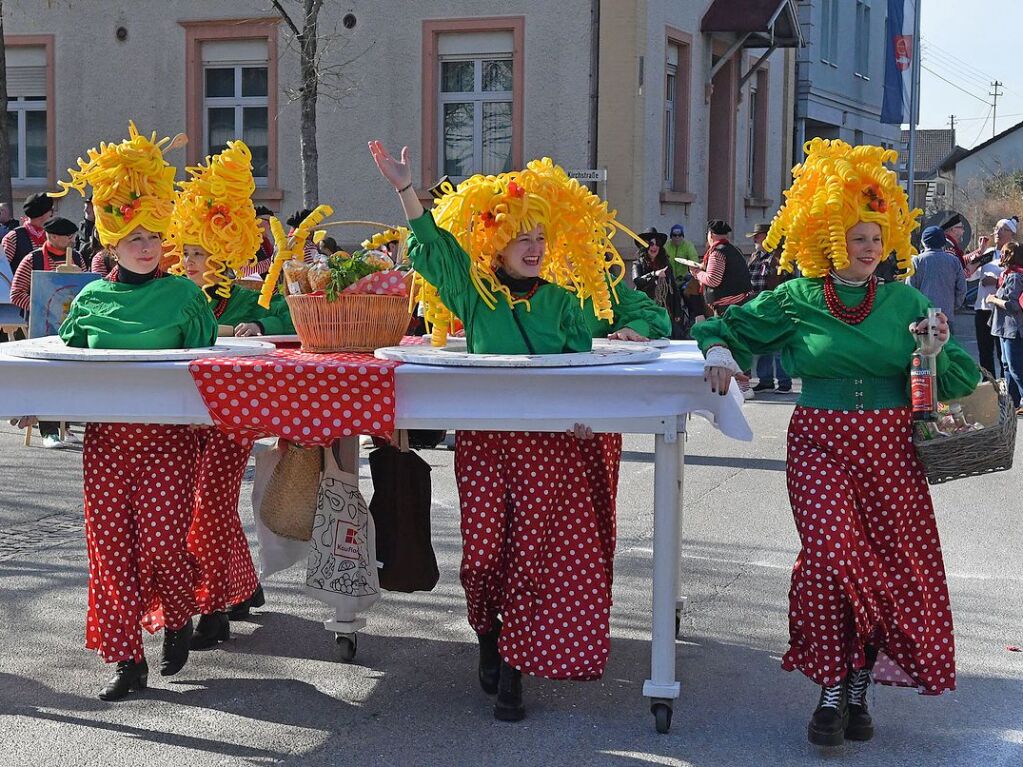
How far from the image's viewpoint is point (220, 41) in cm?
2019

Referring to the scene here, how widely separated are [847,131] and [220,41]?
53.3 feet

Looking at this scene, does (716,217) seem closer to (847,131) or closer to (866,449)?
(847,131)

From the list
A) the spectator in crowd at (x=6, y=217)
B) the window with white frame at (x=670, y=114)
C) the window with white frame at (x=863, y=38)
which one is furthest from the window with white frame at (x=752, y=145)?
the spectator in crowd at (x=6, y=217)

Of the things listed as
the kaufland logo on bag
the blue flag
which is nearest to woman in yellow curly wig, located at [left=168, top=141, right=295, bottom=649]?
the blue flag

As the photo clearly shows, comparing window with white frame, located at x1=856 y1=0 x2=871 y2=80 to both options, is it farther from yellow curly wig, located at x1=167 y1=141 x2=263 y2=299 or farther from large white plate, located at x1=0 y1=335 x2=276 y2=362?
large white plate, located at x1=0 y1=335 x2=276 y2=362

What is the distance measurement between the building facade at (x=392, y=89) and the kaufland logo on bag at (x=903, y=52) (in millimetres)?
9055

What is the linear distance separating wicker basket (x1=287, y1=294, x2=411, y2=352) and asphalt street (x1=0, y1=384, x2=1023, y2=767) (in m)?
1.17

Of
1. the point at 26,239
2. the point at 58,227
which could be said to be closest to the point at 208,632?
the point at 58,227

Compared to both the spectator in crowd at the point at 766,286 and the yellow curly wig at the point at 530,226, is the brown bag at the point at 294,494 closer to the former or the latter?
the yellow curly wig at the point at 530,226

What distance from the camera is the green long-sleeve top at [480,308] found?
4668 mm

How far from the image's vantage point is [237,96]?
66.6 feet

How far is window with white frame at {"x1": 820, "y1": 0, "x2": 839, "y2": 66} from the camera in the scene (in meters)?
29.8

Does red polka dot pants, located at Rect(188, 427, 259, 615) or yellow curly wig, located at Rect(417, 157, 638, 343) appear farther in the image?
red polka dot pants, located at Rect(188, 427, 259, 615)

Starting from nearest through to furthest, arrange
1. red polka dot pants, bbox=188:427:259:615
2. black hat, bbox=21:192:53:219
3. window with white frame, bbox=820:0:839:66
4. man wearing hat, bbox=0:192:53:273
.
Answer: red polka dot pants, bbox=188:427:259:615
black hat, bbox=21:192:53:219
man wearing hat, bbox=0:192:53:273
window with white frame, bbox=820:0:839:66
